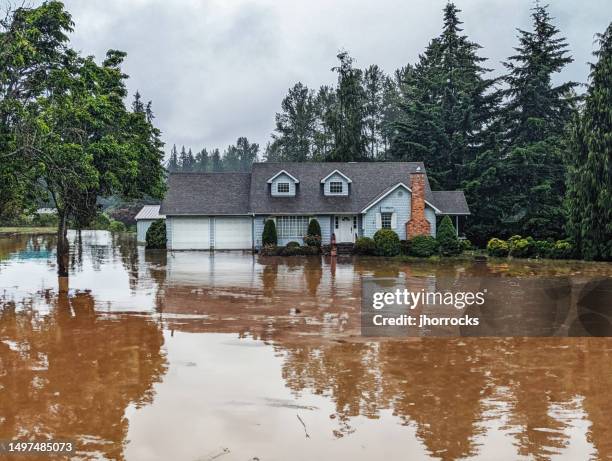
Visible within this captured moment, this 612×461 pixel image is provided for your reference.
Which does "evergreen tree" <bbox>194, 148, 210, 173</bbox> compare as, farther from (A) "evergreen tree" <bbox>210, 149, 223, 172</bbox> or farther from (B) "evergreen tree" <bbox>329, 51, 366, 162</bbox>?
(B) "evergreen tree" <bbox>329, 51, 366, 162</bbox>

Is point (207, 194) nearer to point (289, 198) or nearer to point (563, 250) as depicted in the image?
point (289, 198)

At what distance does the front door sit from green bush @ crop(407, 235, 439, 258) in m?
5.07

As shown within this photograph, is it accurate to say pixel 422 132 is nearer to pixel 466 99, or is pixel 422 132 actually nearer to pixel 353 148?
pixel 466 99

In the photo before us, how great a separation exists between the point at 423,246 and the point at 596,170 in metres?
10.1

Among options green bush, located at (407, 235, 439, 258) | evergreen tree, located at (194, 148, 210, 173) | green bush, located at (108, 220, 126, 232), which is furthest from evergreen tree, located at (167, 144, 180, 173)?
green bush, located at (407, 235, 439, 258)

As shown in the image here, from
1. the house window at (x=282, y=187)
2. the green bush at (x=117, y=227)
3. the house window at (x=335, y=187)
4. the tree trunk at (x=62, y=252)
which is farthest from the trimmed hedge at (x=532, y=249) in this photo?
the green bush at (x=117, y=227)

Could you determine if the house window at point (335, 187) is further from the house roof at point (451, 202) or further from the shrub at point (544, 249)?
the shrub at point (544, 249)

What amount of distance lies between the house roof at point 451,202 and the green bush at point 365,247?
246 inches

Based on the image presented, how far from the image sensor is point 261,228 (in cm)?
3831

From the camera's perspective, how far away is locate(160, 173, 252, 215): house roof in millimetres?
38688

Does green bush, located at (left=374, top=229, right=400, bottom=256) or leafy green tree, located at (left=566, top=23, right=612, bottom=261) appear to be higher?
leafy green tree, located at (left=566, top=23, right=612, bottom=261)

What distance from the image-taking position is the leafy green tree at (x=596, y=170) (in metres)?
30.0

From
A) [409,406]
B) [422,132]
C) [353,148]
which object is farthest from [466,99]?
[409,406]

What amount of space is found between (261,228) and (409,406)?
30459 mm
